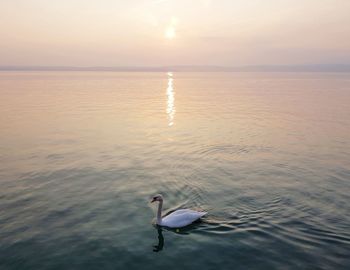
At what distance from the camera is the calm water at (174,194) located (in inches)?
686

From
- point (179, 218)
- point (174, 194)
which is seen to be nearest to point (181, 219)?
point (179, 218)

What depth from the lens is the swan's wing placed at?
65.6 feet

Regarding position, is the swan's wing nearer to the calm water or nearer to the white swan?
the white swan

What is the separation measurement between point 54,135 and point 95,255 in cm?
2758

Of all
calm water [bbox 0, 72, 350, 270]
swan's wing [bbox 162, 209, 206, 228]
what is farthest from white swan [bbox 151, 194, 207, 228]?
calm water [bbox 0, 72, 350, 270]

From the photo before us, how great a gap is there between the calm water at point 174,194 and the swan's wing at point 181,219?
444 mm

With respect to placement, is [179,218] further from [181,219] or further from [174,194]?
[174,194]

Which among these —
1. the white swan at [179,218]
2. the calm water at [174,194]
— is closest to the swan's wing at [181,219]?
the white swan at [179,218]

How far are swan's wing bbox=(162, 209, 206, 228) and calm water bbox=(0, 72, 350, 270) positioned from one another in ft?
1.46

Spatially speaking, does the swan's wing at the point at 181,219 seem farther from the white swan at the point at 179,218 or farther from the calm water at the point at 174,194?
the calm water at the point at 174,194

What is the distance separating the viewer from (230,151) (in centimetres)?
3566

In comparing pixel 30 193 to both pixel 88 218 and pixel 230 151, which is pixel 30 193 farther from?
pixel 230 151

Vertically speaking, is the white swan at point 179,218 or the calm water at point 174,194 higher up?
the white swan at point 179,218

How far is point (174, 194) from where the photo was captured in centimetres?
2512
